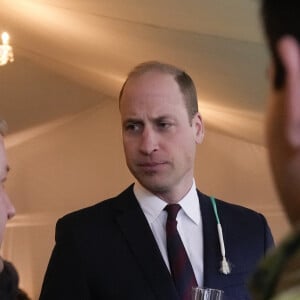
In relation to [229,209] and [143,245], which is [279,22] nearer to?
[143,245]

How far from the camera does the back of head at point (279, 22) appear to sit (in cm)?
61

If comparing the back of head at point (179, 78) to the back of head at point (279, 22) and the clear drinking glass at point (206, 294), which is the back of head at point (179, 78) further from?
the back of head at point (279, 22)

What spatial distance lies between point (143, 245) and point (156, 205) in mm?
96

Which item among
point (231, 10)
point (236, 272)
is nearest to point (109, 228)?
point (236, 272)

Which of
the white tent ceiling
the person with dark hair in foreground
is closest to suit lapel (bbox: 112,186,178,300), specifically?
the white tent ceiling

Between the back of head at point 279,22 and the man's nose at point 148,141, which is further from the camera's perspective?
the man's nose at point 148,141

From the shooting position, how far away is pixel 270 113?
645 mm

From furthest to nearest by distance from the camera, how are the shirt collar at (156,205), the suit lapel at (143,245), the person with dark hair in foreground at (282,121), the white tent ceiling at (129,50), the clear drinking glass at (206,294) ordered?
the white tent ceiling at (129,50) < the shirt collar at (156,205) < the suit lapel at (143,245) < the clear drinking glass at (206,294) < the person with dark hair in foreground at (282,121)

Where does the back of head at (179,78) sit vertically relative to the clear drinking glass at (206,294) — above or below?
above

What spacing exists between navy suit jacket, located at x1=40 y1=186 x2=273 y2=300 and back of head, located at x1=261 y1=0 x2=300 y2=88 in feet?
2.90

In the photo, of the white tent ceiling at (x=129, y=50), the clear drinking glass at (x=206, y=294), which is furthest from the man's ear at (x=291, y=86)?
the white tent ceiling at (x=129, y=50)

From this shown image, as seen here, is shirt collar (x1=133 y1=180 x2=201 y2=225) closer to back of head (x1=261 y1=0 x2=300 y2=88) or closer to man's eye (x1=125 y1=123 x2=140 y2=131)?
man's eye (x1=125 y1=123 x2=140 y2=131)

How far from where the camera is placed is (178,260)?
1.50 meters

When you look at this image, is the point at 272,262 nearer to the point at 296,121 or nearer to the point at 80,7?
the point at 296,121
